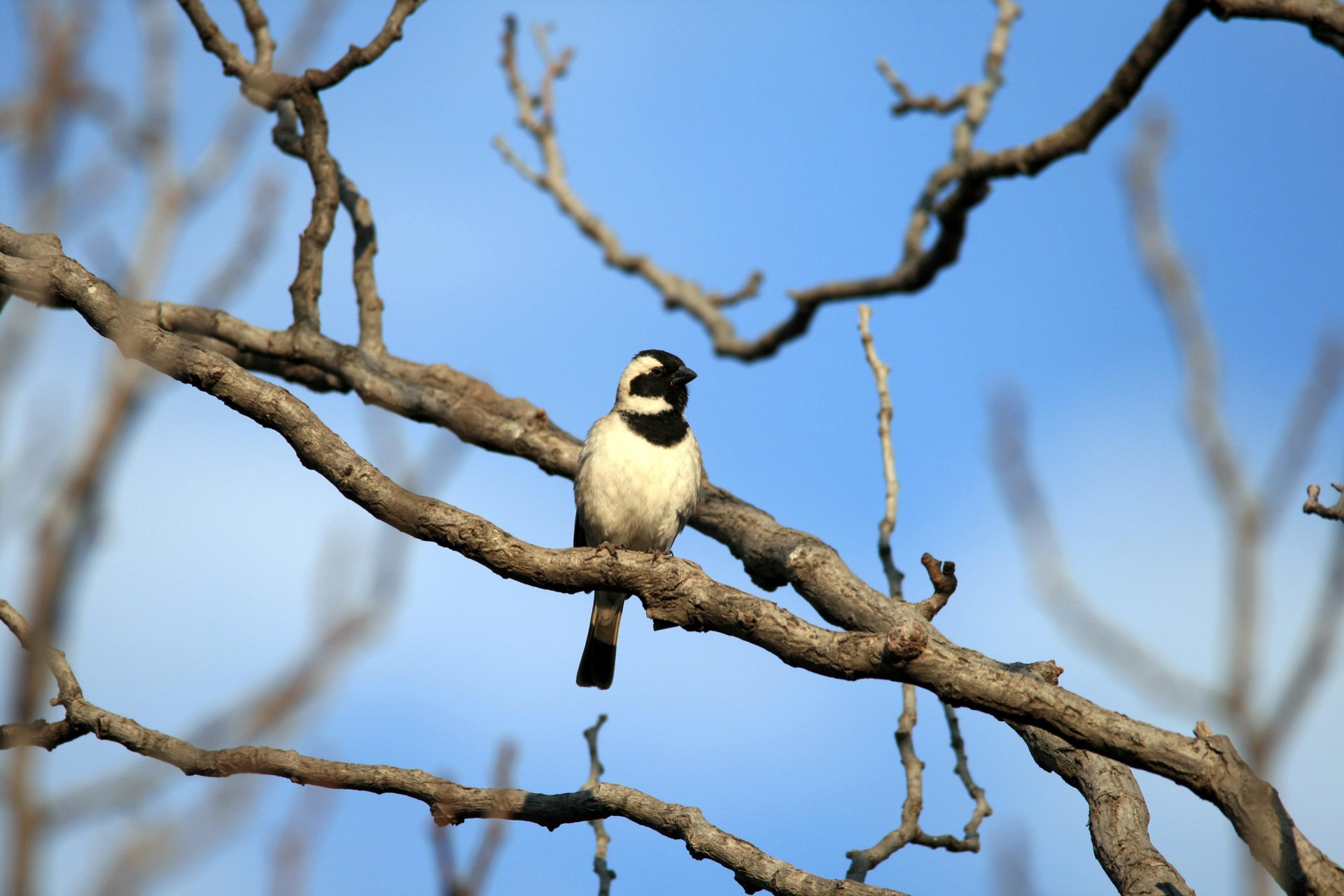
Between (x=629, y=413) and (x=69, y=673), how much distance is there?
3.90 m

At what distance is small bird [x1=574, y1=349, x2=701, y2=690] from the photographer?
709 cm

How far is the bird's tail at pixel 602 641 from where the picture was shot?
794cm

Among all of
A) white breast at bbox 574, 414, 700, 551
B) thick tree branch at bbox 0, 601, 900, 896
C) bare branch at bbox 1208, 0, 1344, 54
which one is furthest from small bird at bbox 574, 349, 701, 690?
bare branch at bbox 1208, 0, 1344, 54

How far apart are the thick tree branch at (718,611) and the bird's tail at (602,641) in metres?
3.56

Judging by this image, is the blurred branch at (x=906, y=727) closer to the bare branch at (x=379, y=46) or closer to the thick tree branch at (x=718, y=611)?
the thick tree branch at (x=718, y=611)

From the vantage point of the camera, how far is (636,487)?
23.2 feet

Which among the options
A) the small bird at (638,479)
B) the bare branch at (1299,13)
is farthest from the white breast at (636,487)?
the bare branch at (1299,13)

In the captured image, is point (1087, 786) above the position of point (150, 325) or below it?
below

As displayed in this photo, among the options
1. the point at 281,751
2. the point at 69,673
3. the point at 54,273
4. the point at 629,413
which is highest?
the point at 629,413

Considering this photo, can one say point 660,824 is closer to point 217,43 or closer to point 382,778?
point 382,778

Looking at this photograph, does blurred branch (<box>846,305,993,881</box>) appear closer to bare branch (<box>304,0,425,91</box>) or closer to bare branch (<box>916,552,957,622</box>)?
bare branch (<box>916,552,957,622</box>)

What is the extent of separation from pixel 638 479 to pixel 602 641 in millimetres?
1549

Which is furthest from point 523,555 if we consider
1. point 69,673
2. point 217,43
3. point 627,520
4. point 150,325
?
point 217,43

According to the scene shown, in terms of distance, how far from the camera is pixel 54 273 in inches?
173
